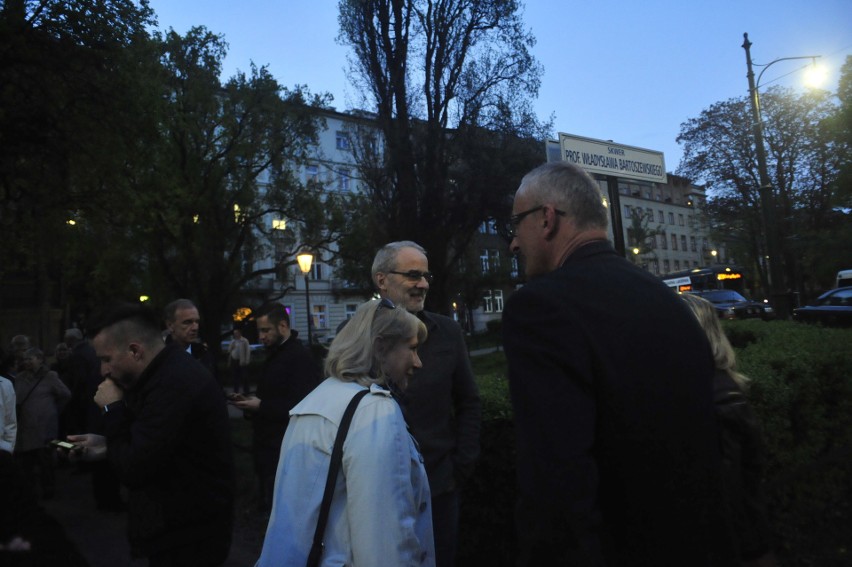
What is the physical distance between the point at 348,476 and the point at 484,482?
89.3 inches

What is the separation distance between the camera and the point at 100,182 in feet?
49.7

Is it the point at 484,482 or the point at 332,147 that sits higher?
the point at 332,147

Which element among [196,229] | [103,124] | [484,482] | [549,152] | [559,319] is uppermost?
[103,124]

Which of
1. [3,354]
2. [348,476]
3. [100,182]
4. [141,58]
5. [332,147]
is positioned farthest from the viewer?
[332,147]

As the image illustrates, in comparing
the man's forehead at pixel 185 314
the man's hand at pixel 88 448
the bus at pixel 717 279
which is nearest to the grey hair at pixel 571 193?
the man's hand at pixel 88 448

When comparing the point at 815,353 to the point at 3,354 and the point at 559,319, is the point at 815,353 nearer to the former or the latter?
the point at 559,319

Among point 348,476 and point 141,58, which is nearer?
point 348,476

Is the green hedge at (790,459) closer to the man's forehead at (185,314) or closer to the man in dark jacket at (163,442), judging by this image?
the man in dark jacket at (163,442)

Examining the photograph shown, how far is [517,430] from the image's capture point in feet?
4.76

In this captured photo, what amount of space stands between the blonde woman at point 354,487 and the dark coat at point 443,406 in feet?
2.60

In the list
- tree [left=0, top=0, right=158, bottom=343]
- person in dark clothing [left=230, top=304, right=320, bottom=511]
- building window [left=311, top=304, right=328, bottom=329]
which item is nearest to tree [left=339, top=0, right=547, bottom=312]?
tree [left=0, top=0, right=158, bottom=343]

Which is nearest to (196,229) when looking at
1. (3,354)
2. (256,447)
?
(3,354)

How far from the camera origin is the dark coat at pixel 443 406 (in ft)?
9.89

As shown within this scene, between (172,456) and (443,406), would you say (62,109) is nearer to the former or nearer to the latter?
(172,456)
